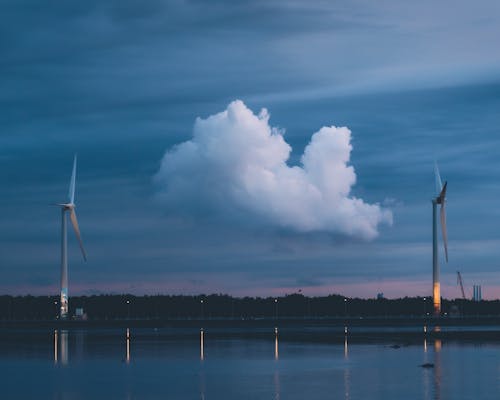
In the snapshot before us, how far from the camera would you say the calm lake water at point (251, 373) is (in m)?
94.7

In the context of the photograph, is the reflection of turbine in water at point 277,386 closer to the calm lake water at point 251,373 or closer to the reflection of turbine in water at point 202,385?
the calm lake water at point 251,373

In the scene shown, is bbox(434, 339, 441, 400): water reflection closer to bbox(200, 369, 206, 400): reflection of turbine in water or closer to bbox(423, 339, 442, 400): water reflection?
bbox(423, 339, 442, 400): water reflection

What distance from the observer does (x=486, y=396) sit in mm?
89938

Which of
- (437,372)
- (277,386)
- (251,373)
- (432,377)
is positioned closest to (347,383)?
(277,386)

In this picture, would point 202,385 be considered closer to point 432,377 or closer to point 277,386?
point 277,386

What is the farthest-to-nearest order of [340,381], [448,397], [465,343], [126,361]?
1. [465,343]
2. [126,361]
3. [340,381]
4. [448,397]

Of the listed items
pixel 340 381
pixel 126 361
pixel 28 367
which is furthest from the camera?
pixel 126 361

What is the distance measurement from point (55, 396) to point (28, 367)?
35.6 m

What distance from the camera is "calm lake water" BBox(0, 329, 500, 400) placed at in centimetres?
9469

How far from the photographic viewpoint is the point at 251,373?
117500 mm

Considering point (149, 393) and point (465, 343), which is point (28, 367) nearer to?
point (149, 393)

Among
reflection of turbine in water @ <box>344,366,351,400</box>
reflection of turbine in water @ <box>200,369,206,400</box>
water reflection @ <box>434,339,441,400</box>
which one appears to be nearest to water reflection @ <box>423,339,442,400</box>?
water reflection @ <box>434,339,441,400</box>

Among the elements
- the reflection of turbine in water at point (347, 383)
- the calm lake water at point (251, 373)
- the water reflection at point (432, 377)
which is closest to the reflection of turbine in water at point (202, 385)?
the calm lake water at point (251, 373)

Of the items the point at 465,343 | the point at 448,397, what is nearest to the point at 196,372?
the point at 448,397
